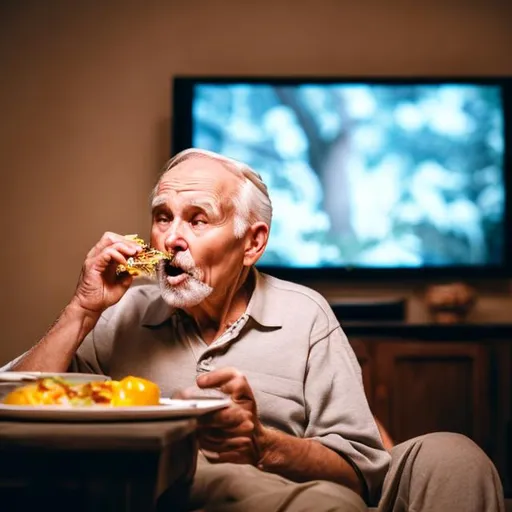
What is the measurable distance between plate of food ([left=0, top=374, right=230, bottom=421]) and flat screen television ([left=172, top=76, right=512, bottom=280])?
286 centimetres

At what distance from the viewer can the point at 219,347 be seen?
1893mm

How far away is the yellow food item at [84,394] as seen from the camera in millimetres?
1158

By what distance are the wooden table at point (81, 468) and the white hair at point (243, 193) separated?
40.4 inches

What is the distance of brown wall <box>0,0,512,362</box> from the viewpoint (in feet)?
14.1

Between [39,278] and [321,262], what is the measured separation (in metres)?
1.35

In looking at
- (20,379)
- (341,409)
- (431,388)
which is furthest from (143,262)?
(431,388)

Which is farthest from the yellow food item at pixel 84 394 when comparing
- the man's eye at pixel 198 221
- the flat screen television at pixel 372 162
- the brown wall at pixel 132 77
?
the brown wall at pixel 132 77

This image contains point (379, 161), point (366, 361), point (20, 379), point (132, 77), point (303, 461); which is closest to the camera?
point (20, 379)

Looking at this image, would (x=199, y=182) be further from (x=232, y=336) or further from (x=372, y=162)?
(x=372, y=162)

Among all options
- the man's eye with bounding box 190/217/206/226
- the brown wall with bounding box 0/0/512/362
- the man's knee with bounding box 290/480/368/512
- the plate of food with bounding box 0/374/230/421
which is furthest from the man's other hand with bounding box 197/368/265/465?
the brown wall with bounding box 0/0/512/362

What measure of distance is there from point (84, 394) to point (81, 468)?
18 cm

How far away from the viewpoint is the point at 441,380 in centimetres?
372

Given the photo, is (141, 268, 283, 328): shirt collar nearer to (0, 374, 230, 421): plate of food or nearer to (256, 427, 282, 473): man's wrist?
(256, 427, 282, 473): man's wrist

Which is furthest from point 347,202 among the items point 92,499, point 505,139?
point 92,499
